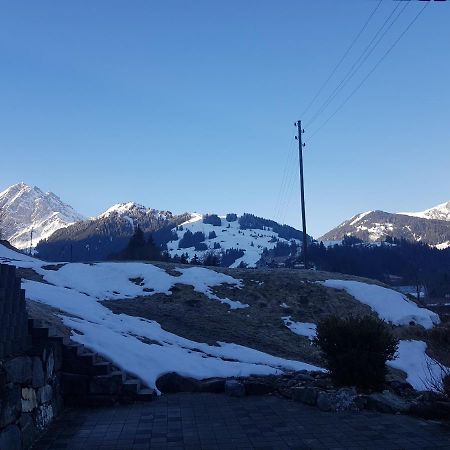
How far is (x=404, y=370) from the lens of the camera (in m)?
19.0

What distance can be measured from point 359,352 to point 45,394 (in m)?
5.41

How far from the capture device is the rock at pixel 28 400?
6.57 metres

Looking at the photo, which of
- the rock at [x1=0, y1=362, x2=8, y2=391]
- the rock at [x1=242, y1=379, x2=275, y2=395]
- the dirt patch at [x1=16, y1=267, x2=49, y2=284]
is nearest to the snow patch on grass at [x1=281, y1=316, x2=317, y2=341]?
the dirt patch at [x1=16, y1=267, x2=49, y2=284]

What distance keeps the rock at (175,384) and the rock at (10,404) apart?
4.10m

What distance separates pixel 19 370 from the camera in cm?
644

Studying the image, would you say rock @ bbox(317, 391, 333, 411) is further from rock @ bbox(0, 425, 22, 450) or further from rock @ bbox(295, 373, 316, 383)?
rock @ bbox(0, 425, 22, 450)

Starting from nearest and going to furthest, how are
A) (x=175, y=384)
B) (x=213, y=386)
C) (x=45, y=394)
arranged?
(x=45, y=394)
(x=213, y=386)
(x=175, y=384)

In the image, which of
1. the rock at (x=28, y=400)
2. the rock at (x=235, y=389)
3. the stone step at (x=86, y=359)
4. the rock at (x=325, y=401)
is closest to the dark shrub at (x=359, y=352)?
the rock at (x=325, y=401)

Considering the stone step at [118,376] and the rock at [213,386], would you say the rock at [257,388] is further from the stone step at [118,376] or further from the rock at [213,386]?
the stone step at [118,376]

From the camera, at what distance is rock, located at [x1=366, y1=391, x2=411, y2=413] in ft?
26.5

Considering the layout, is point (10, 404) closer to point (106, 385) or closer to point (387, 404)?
point (106, 385)

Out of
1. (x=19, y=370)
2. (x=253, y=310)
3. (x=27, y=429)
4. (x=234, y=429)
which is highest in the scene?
(x=253, y=310)

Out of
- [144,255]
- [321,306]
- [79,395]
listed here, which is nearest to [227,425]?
[79,395]

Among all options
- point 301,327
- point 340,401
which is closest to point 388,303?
point 301,327
